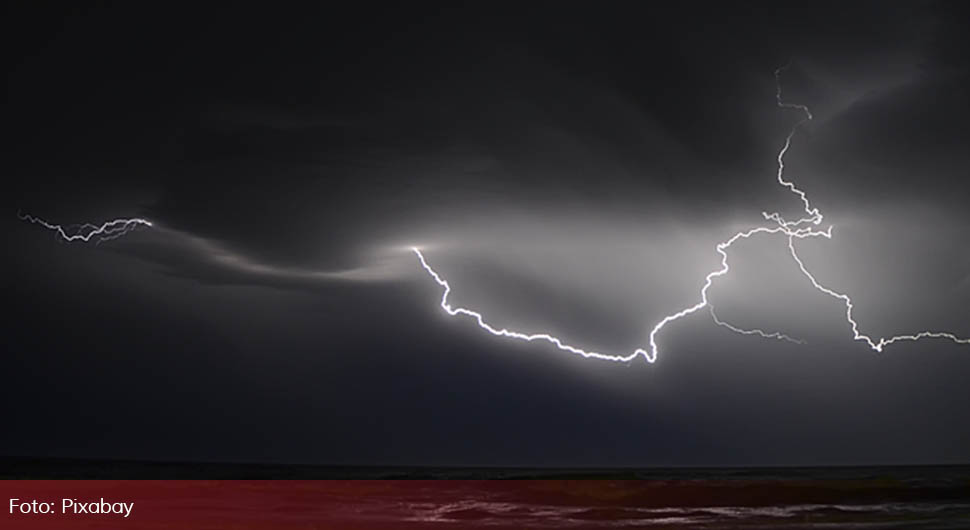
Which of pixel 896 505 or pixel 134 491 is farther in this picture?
pixel 134 491

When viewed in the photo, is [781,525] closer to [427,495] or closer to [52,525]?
[427,495]

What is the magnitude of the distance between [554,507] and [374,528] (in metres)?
5.45

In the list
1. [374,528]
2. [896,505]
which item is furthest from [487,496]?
[896,505]

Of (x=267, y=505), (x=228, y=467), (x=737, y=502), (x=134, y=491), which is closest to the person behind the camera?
(x=267, y=505)

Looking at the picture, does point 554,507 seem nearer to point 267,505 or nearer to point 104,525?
point 267,505

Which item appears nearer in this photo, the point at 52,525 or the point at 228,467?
the point at 52,525

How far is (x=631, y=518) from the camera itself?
15789 mm

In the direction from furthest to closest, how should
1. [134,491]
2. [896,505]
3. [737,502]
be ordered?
[134,491] < [737,502] < [896,505]

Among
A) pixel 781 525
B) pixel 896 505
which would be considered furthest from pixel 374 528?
pixel 896 505

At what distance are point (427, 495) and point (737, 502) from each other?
756 cm

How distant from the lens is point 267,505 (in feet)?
54.9

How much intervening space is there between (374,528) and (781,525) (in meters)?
6.86

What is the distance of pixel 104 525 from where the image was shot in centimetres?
1255

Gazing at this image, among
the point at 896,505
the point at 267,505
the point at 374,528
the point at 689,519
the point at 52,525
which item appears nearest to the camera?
the point at 52,525
